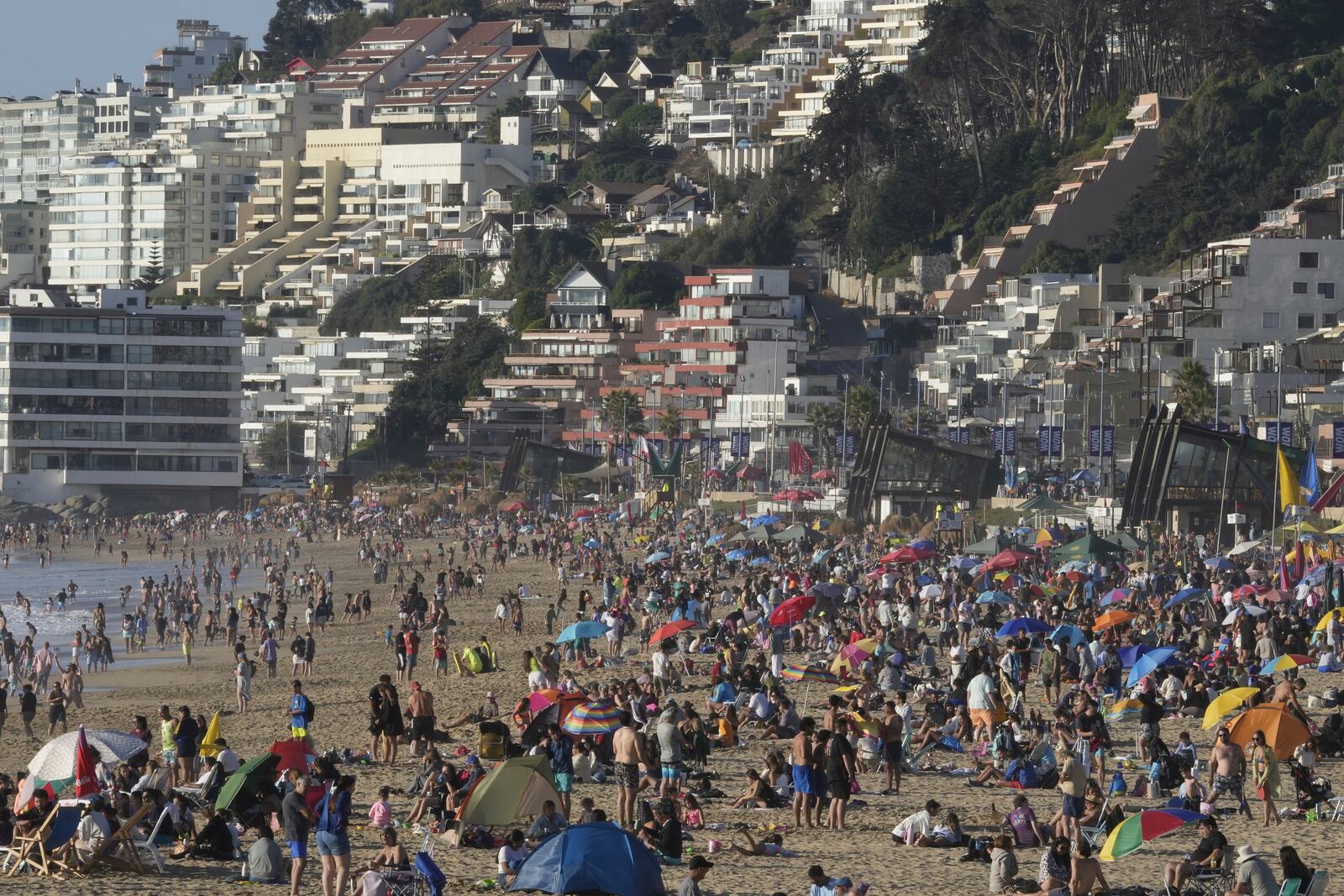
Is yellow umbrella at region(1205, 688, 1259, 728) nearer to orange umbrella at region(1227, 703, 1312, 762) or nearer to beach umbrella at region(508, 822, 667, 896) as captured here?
orange umbrella at region(1227, 703, 1312, 762)

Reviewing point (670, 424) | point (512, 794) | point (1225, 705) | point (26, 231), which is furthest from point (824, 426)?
point (26, 231)

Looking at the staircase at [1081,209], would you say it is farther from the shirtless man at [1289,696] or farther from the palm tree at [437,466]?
the shirtless man at [1289,696]

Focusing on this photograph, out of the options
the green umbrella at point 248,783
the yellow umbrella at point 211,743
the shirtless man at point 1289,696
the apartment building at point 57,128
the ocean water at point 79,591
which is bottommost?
the ocean water at point 79,591

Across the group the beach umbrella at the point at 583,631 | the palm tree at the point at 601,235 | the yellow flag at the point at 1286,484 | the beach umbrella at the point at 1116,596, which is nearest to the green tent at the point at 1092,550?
the yellow flag at the point at 1286,484

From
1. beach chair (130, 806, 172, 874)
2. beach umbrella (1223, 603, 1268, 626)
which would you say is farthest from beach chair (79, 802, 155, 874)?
beach umbrella (1223, 603, 1268, 626)

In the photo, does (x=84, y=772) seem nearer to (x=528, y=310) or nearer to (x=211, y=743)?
(x=211, y=743)

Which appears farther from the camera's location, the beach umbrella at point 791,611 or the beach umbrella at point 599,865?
the beach umbrella at point 791,611
